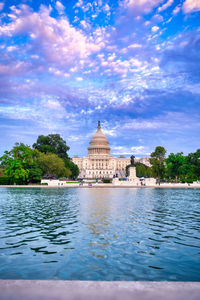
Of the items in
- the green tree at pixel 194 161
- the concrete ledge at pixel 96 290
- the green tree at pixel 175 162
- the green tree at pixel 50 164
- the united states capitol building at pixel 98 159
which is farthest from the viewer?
the united states capitol building at pixel 98 159

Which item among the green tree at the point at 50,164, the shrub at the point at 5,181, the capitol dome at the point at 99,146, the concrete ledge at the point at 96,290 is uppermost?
the capitol dome at the point at 99,146

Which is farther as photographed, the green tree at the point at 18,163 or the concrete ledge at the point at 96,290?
the green tree at the point at 18,163

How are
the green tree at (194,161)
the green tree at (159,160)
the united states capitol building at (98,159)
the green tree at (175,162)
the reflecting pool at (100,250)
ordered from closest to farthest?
the reflecting pool at (100,250) → the green tree at (194,161) → the green tree at (175,162) → the green tree at (159,160) → the united states capitol building at (98,159)

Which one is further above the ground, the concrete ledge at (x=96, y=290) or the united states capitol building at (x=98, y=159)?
the united states capitol building at (x=98, y=159)

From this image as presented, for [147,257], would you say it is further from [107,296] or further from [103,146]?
[103,146]

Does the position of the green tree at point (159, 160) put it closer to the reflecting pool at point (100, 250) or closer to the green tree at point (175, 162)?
the green tree at point (175, 162)

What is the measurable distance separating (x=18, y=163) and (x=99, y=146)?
12495 centimetres

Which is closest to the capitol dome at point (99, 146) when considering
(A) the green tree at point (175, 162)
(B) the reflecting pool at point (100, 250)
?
(A) the green tree at point (175, 162)

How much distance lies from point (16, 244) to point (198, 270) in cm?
570

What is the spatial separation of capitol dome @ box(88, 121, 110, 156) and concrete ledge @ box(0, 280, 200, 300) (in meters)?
178

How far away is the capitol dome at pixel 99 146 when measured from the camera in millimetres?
182500

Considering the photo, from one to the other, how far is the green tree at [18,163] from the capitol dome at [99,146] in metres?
121

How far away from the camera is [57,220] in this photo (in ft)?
45.5

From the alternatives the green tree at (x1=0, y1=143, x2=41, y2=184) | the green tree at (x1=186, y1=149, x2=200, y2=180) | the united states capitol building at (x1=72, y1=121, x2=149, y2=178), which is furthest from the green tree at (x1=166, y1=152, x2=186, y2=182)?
the united states capitol building at (x1=72, y1=121, x2=149, y2=178)
